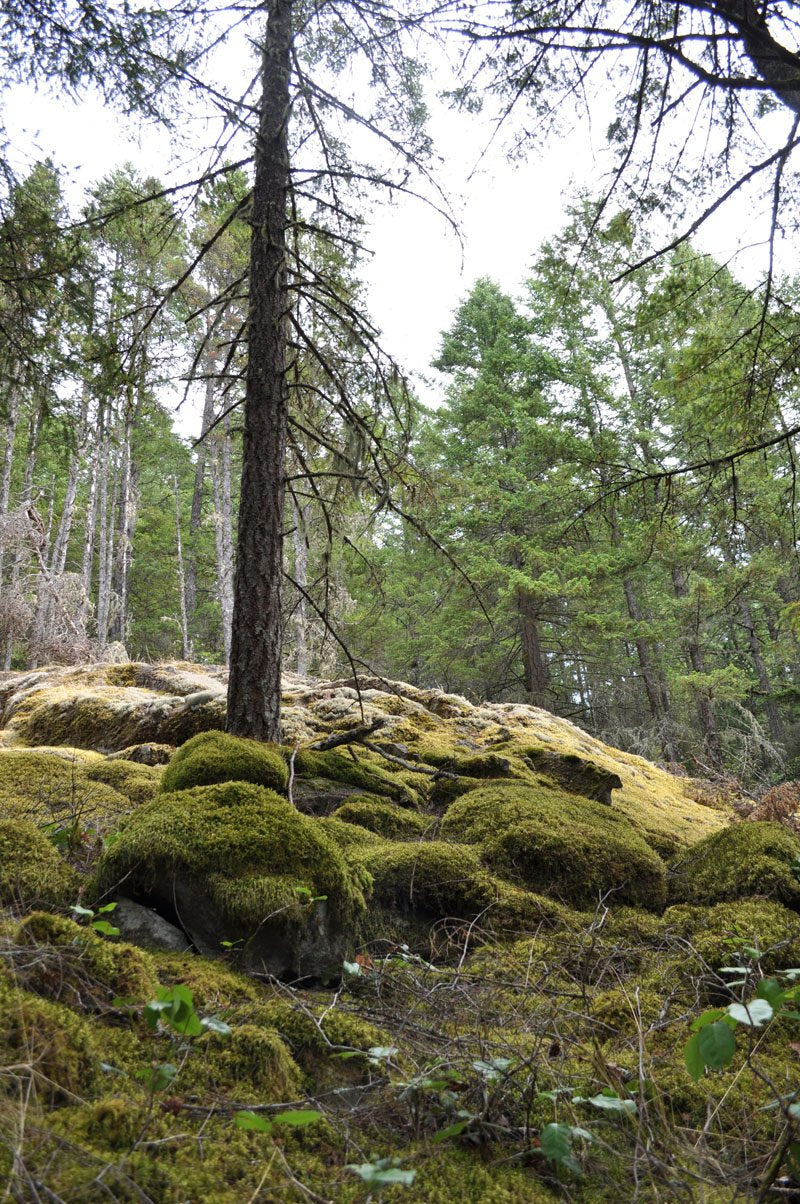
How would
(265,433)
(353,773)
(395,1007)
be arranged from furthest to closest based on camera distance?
(353,773), (265,433), (395,1007)

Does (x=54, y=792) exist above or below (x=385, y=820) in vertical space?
above

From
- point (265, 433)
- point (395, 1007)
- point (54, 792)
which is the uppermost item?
point (265, 433)

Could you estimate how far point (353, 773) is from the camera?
17.3 feet

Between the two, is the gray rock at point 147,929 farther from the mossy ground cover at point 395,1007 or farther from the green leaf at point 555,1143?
the green leaf at point 555,1143

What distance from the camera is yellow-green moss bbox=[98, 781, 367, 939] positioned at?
268 cm

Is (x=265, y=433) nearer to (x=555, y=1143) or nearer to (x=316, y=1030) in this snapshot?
(x=316, y=1030)

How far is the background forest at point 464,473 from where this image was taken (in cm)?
516

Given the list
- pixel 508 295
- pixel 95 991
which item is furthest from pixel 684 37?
pixel 508 295

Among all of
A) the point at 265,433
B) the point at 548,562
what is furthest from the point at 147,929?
the point at 548,562

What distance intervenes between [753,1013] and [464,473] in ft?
46.1

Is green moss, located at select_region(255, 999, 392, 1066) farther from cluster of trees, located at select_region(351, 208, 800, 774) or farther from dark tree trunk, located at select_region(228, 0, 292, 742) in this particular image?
cluster of trees, located at select_region(351, 208, 800, 774)

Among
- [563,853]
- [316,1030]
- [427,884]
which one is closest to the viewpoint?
[316,1030]

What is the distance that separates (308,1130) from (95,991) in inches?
28.1

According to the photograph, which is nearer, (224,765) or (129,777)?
(224,765)
